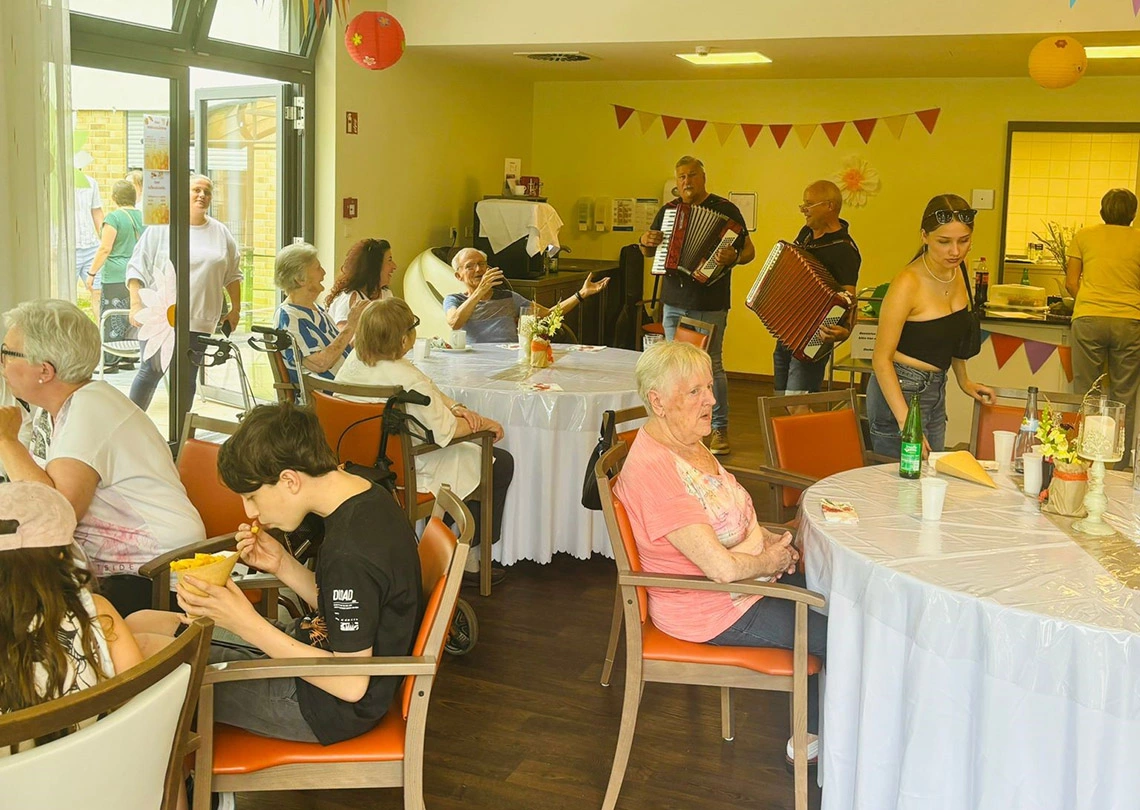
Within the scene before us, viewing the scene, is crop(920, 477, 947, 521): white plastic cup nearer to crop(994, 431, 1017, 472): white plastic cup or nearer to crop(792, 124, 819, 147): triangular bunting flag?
crop(994, 431, 1017, 472): white plastic cup

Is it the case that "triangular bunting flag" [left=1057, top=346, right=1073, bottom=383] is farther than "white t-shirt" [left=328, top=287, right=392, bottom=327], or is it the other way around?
"triangular bunting flag" [left=1057, top=346, right=1073, bottom=383]

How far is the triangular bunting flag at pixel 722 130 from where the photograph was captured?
9.70m

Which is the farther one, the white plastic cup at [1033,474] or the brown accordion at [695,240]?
the brown accordion at [695,240]

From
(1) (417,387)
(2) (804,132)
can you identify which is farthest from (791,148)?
(1) (417,387)

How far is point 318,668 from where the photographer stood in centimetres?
216

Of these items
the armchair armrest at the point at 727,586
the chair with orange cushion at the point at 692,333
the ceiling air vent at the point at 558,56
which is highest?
the ceiling air vent at the point at 558,56

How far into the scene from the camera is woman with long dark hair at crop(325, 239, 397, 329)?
18.1 feet

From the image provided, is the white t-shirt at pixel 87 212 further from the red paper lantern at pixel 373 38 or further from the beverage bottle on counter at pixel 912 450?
the beverage bottle on counter at pixel 912 450

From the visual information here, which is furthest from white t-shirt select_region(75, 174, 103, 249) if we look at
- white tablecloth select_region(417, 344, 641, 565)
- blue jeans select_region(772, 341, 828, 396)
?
blue jeans select_region(772, 341, 828, 396)

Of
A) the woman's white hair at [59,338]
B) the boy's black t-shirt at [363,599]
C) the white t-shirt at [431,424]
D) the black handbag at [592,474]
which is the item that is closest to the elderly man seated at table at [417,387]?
the white t-shirt at [431,424]

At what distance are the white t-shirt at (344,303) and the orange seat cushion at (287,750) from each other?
3.47 metres

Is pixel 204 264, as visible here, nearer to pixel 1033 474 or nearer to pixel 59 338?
pixel 59 338

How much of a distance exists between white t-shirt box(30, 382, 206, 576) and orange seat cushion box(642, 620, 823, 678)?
1.18 m

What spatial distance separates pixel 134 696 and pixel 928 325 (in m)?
3.14
